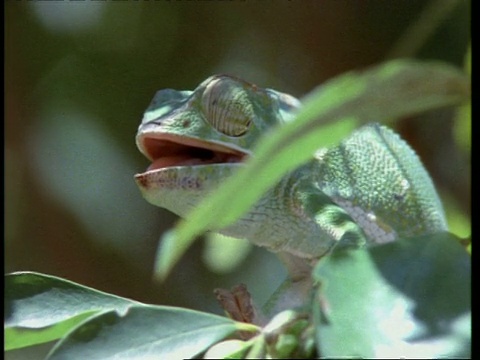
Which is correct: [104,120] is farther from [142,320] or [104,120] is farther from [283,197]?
[142,320]

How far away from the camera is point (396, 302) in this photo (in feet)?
1.01

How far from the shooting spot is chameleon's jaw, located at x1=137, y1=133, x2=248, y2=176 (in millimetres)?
752

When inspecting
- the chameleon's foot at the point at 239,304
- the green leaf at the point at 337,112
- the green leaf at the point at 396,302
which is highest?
the green leaf at the point at 337,112

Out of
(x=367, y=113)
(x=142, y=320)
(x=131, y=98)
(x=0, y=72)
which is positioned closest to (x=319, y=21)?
(x=131, y=98)

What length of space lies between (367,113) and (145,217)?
1.13 metres

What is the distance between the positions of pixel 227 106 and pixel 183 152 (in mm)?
64

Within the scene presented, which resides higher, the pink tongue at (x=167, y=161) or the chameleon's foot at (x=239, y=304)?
the pink tongue at (x=167, y=161)

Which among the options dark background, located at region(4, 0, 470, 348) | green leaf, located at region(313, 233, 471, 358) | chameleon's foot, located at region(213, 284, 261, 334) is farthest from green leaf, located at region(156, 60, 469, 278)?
dark background, located at region(4, 0, 470, 348)

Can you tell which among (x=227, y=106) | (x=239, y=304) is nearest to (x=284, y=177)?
(x=227, y=106)

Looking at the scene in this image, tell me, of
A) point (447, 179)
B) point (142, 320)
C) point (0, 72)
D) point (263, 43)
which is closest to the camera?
point (142, 320)

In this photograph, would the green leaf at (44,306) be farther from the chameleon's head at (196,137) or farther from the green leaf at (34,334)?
the chameleon's head at (196,137)

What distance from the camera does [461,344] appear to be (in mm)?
295

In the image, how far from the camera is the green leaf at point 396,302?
29 cm

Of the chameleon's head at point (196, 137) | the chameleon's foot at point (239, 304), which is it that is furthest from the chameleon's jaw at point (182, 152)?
the chameleon's foot at point (239, 304)
